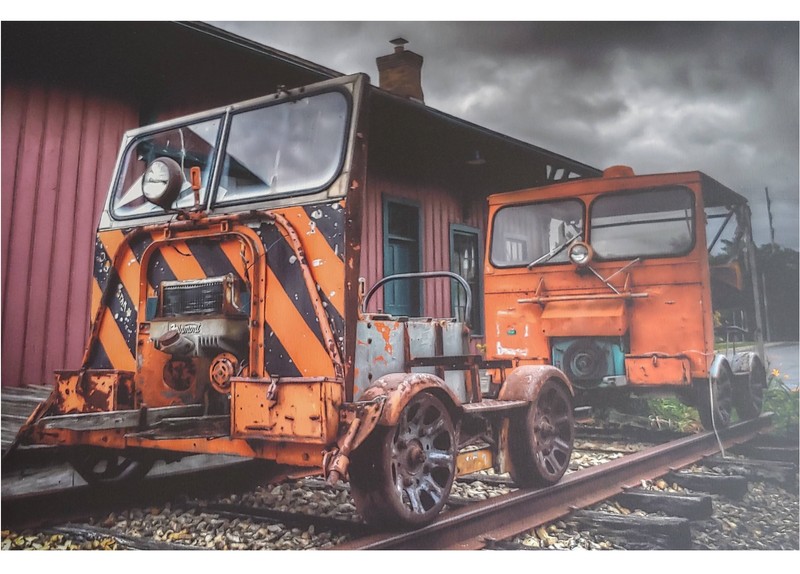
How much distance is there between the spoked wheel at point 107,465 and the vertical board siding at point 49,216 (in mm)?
609

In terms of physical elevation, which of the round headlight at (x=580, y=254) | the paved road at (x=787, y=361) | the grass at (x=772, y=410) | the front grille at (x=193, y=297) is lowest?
the grass at (x=772, y=410)

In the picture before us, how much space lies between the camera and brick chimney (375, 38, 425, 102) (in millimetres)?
3666

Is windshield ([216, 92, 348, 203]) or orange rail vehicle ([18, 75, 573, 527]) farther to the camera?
windshield ([216, 92, 348, 203])

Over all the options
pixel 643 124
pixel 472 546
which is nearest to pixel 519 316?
pixel 643 124

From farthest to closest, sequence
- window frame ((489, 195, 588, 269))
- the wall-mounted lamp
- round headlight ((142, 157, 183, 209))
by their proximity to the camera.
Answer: the wall-mounted lamp, window frame ((489, 195, 588, 269)), round headlight ((142, 157, 183, 209))

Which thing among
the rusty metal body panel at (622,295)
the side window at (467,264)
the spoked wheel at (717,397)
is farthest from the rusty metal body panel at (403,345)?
the side window at (467,264)

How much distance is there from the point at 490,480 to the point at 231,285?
6.33 feet

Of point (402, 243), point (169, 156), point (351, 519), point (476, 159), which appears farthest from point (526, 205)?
point (351, 519)

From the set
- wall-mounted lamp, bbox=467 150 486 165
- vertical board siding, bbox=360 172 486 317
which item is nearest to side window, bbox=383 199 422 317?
vertical board siding, bbox=360 172 486 317

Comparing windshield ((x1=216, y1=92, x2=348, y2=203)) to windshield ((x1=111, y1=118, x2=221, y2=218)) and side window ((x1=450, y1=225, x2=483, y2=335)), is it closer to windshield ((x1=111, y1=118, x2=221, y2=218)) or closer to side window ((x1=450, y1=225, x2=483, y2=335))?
windshield ((x1=111, y1=118, x2=221, y2=218))

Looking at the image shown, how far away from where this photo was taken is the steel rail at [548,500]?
278 cm

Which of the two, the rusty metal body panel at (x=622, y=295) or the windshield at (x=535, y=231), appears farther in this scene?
the windshield at (x=535, y=231)

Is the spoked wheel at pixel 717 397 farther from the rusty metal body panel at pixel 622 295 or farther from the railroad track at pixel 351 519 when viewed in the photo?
the railroad track at pixel 351 519

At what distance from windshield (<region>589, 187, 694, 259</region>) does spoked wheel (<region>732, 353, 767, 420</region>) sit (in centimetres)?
85
